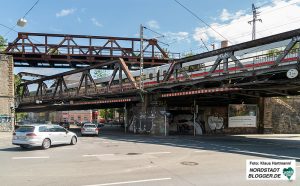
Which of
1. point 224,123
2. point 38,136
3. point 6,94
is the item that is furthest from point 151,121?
point 38,136

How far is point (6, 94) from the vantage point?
4300cm

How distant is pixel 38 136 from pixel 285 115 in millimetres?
37337

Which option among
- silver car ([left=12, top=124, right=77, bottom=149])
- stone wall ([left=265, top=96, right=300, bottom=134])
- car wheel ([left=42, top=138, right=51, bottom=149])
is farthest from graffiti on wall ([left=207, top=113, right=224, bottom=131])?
car wheel ([left=42, top=138, right=51, bottom=149])

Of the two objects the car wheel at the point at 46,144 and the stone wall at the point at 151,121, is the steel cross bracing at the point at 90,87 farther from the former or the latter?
the car wheel at the point at 46,144

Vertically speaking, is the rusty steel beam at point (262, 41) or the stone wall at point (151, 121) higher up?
the rusty steel beam at point (262, 41)

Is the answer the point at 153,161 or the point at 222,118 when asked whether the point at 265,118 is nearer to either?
the point at 222,118

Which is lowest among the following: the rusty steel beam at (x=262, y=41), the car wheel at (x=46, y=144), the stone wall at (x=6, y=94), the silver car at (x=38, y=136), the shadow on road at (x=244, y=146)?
the shadow on road at (x=244, y=146)

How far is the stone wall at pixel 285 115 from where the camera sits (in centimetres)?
4784

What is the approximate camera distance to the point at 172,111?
149 feet

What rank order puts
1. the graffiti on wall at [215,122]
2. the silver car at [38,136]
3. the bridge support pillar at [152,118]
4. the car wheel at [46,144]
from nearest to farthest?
the silver car at [38,136] → the car wheel at [46,144] → the bridge support pillar at [152,118] → the graffiti on wall at [215,122]

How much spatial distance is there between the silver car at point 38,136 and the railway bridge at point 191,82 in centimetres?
1325

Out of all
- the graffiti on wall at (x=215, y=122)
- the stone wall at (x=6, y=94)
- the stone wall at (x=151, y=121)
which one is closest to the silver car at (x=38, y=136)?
the stone wall at (x=151, y=121)

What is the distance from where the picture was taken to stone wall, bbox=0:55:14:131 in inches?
1646

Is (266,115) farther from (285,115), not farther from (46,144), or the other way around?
(46,144)
